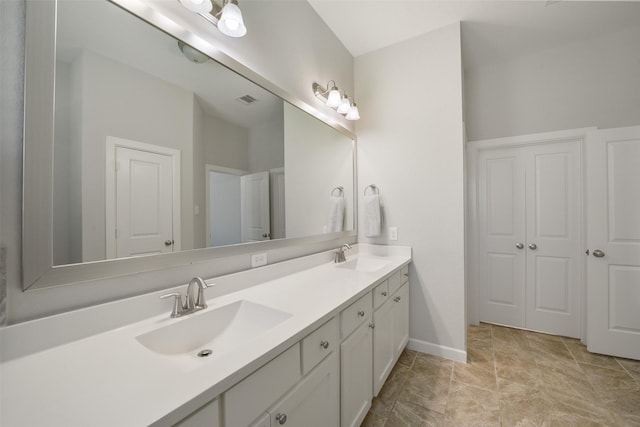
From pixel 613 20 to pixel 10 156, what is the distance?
12.6 feet

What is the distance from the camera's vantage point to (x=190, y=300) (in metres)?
0.97

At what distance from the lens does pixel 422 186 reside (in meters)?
2.15

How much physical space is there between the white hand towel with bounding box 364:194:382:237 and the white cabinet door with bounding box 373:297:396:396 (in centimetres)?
67

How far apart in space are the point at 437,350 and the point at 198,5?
2709 mm

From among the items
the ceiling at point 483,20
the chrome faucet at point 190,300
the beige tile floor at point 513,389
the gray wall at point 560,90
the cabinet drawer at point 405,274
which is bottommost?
the beige tile floor at point 513,389

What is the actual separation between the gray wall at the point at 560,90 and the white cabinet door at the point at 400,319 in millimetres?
1954

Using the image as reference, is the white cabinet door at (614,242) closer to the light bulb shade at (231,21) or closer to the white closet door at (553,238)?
the white closet door at (553,238)

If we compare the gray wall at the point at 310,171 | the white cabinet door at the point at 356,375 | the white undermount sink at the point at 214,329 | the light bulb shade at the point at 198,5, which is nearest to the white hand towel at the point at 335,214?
the gray wall at the point at 310,171

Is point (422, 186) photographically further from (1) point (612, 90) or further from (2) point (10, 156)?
(2) point (10, 156)

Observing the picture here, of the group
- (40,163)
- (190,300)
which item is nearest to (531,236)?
(190,300)

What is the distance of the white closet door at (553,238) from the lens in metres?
2.37

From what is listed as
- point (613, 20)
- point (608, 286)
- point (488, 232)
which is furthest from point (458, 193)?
point (613, 20)

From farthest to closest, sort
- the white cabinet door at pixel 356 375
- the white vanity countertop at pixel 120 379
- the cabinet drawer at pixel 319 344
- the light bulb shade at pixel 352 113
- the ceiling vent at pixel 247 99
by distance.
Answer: the light bulb shade at pixel 352 113
the ceiling vent at pixel 247 99
the white cabinet door at pixel 356 375
the cabinet drawer at pixel 319 344
the white vanity countertop at pixel 120 379

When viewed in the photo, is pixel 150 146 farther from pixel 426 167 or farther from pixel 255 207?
pixel 426 167
